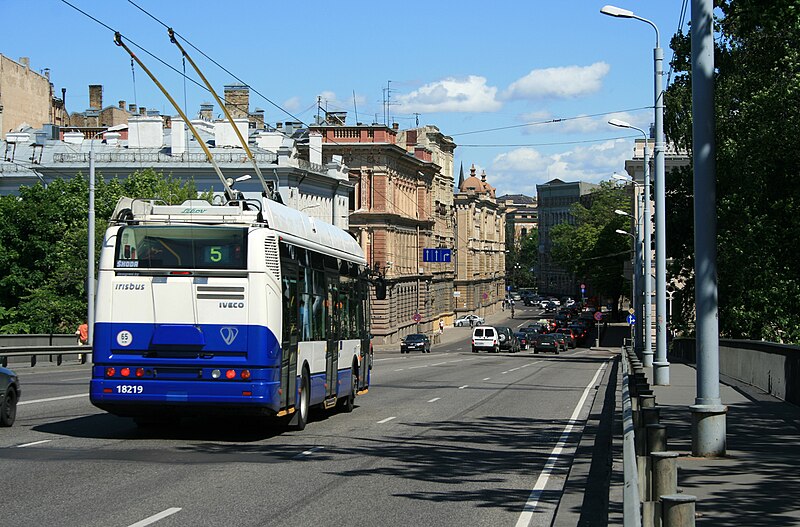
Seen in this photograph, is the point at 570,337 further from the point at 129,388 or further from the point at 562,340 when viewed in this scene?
the point at 129,388

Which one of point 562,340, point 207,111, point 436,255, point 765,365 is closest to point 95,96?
point 207,111

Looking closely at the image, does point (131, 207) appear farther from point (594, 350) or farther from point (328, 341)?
point (594, 350)

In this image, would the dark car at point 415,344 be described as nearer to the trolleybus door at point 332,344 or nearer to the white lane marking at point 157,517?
the trolleybus door at point 332,344

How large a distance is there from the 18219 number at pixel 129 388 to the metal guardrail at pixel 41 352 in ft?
56.6

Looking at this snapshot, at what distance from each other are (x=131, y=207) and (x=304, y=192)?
6618 cm

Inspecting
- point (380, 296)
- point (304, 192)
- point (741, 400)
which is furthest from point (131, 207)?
→ point (304, 192)

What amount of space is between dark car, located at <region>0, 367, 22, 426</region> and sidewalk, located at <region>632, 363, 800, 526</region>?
30.4 ft

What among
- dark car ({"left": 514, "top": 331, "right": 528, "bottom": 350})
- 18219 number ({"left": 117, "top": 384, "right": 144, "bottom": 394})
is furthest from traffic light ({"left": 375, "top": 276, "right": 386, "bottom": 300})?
dark car ({"left": 514, "top": 331, "right": 528, "bottom": 350})

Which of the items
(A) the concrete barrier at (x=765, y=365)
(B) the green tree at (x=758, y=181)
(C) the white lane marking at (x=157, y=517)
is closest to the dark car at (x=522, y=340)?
(B) the green tree at (x=758, y=181)

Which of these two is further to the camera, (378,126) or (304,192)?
(378,126)

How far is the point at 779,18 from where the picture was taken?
19.2m

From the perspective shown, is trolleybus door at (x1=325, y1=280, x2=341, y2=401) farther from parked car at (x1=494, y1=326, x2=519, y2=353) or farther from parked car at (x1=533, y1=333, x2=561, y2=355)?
parked car at (x1=494, y1=326, x2=519, y2=353)

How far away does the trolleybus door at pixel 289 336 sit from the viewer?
17.6m

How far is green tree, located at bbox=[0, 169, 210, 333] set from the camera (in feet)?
205
